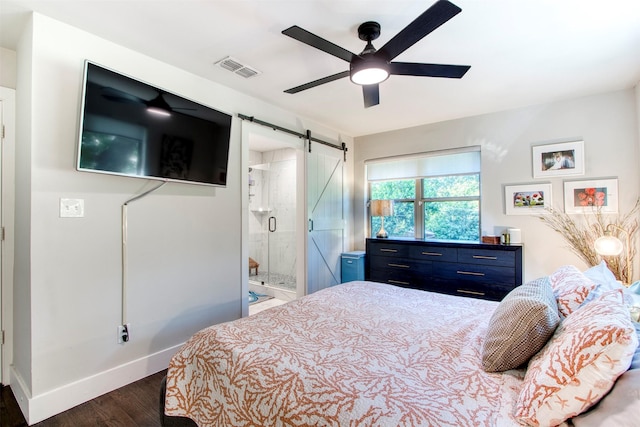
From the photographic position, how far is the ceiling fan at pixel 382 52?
1.63m

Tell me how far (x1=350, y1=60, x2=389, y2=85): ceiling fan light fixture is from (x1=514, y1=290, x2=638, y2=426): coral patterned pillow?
1675 mm

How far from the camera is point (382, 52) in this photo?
6.26 ft

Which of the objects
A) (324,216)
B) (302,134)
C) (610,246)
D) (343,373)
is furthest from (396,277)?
(343,373)

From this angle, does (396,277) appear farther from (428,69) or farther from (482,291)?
(428,69)

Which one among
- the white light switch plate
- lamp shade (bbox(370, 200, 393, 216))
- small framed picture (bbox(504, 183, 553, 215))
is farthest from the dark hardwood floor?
small framed picture (bbox(504, 183, 553, 215))

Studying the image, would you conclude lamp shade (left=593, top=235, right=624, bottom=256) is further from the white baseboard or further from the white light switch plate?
the white light switch plate

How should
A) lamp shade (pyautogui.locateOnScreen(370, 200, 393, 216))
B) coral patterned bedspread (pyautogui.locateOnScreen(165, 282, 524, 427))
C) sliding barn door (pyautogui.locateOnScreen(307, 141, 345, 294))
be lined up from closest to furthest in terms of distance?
1. coral patterned bedspread (pyautogui.locateOnScreen(165, 282, 524, 427))
2. sliding barn door (pyautogui.locateOnScreen(307, 141, 345, 294))
3. lamp shade (pyautogui.locateOnScreen(370, 200, 393, 216))

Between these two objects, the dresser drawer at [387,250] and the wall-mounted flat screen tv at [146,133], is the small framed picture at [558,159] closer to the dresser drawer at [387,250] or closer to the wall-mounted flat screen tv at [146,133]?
the dresser drawer at [387,250]

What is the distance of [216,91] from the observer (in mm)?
3004

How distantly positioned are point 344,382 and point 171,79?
108 inches

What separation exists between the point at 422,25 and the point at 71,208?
249 centimetres

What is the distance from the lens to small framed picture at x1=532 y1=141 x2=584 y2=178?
331 centimetres

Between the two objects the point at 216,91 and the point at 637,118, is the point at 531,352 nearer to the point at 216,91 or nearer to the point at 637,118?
the point at 216,91

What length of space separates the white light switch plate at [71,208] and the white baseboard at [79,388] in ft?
3.74
